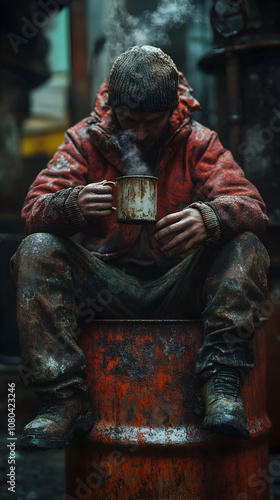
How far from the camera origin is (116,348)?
2234 mm

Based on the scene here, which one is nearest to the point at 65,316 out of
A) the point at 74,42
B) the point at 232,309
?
the point at 232,309

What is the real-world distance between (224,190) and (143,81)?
21.4 inches

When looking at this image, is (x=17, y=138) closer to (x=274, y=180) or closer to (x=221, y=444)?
(x=274, y=180)

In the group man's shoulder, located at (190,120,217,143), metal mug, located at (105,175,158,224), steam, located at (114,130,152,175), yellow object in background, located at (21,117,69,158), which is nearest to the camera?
metal mug, located at (105,175,158,224)

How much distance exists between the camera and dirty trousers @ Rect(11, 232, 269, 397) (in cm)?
211

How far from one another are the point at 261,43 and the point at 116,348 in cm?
221

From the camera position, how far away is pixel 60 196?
230 centimetres

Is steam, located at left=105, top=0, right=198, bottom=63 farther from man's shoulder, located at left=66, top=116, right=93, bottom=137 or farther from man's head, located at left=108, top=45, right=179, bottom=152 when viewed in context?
man's head, located at left=108, top=45, right=179, bottom=152

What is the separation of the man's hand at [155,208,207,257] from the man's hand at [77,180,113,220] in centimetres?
20

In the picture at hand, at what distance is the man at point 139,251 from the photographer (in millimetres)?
2113

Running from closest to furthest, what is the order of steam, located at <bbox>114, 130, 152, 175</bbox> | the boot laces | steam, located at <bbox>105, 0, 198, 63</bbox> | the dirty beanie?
1. the boot laces
2. the dirty beanie
3. steam, located at <bbox>114, 130, 152, 175</bbox>
4. steam, located at <bbox>105, 0, 198, 63</bbox>

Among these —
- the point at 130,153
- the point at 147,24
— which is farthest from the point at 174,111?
the point at 147,24

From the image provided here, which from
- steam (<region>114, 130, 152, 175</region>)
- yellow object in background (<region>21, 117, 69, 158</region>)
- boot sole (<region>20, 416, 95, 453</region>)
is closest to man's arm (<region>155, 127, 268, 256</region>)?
steam (<region>114, 130, 152, 175</region>)

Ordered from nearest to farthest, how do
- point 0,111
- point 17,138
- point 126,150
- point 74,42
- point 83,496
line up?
point 83,496, point 126,150, point 0,111, point 17,138, point 74,42
